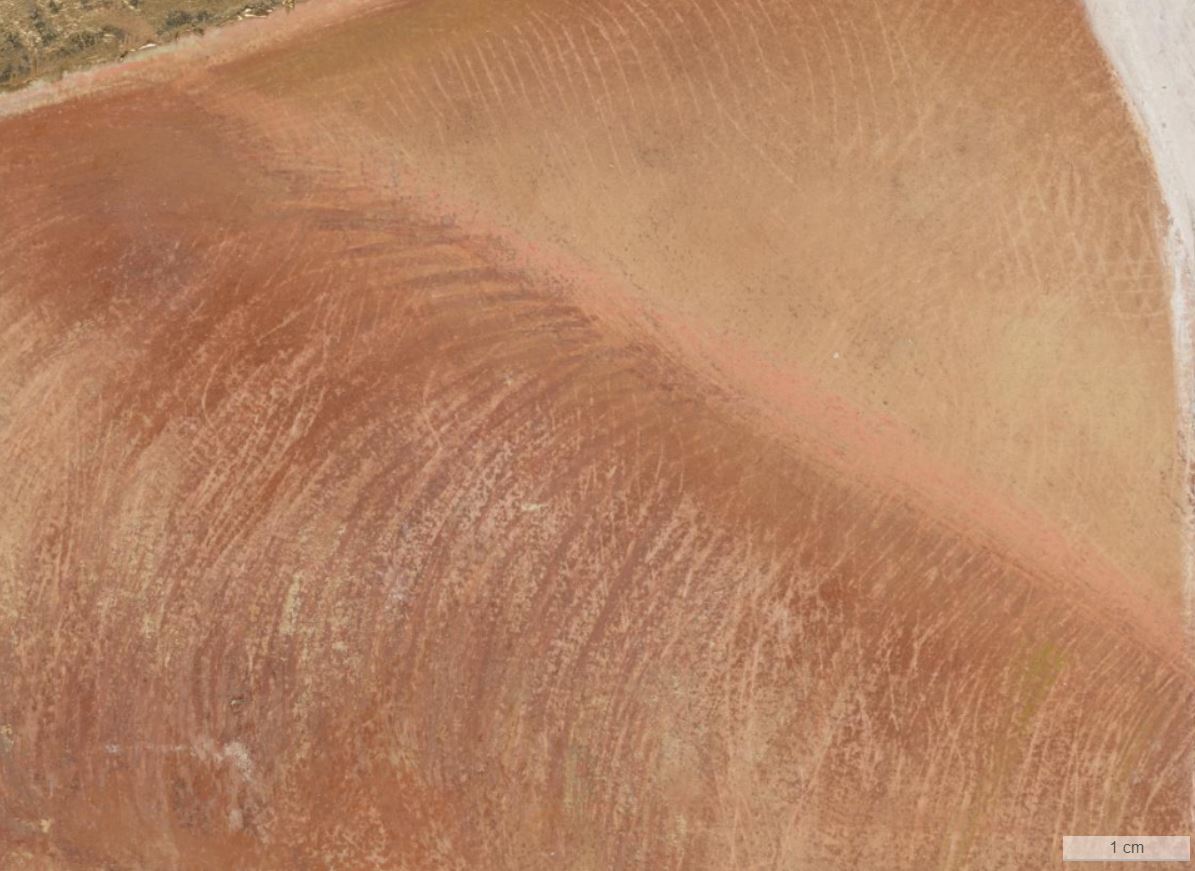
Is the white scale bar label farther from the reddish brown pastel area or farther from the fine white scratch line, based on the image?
the fine white scratch line

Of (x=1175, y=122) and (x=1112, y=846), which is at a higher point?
(x=1175, y=122)

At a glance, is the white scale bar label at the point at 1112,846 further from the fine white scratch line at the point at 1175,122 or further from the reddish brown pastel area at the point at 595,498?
the fine white scratch line at the point at 1175,122

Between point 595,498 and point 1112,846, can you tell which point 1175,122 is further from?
point 1112,846

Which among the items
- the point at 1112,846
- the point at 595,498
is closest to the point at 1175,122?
the point at 595,498

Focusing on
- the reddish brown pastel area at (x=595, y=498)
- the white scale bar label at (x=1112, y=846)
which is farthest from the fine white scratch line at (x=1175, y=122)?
the white scale bar label at (x=1112, y=846)

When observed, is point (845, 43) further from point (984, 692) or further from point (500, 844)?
point (500, 844)

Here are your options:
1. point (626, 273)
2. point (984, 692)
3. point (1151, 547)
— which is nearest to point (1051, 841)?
point (984, 692)
